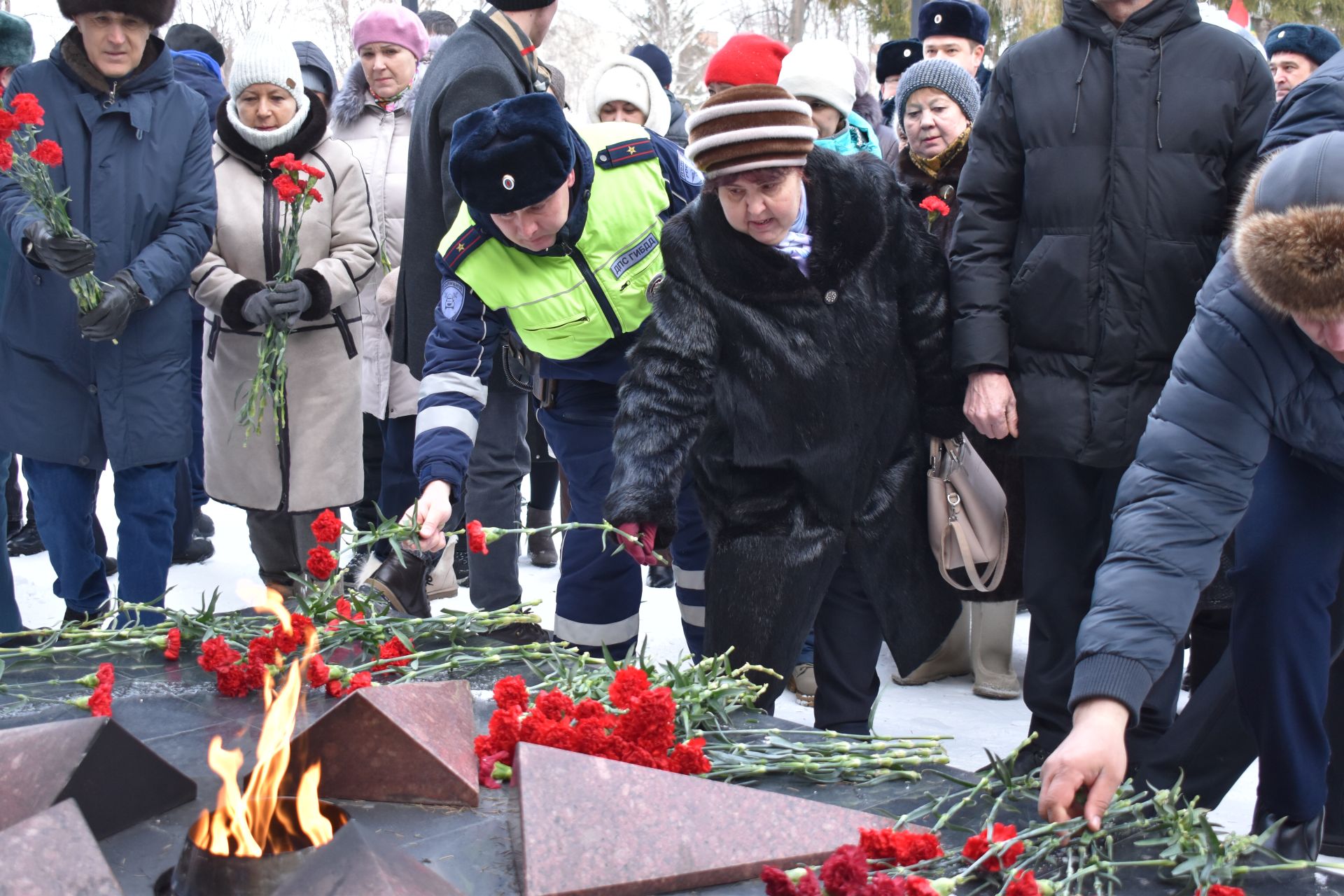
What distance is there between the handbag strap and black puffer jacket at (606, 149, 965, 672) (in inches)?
4.0

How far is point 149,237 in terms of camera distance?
423cm

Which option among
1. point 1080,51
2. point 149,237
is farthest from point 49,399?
point 1080,51

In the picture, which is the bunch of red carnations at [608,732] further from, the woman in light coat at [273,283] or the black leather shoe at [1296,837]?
the woman in light coat at [273,283]

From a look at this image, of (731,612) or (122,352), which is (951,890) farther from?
(122,352)

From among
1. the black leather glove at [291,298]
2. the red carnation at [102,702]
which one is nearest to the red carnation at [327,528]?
the red carnation at [102,702]

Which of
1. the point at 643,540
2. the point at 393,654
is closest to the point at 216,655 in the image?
the point at 393,654

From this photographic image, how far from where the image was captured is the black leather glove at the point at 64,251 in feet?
12.7

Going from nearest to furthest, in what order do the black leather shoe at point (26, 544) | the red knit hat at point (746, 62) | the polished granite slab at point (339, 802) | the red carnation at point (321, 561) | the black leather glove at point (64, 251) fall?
1. the polished granite slab at point (339, 802)
2. the red carnation at point (321, 561)
3. the black leather glove at point (64, 251)
4. the red knit hat at point (746, 62)
5. the black leather shoe at point (26, 544)

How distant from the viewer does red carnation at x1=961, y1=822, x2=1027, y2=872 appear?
1.71 m

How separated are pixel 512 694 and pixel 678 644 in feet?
8.92

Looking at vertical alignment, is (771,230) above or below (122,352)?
above

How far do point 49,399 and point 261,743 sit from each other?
9.22ft

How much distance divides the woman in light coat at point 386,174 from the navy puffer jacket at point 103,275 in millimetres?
1028

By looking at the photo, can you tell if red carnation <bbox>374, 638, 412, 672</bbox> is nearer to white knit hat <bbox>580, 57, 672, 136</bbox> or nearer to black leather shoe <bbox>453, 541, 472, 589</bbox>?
black leather shoe <bbox>453, 541, 472, 589</bbox>
